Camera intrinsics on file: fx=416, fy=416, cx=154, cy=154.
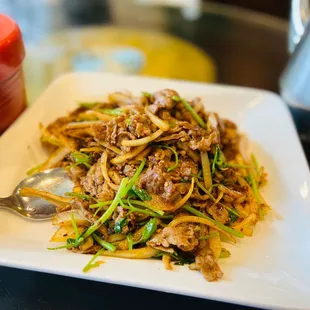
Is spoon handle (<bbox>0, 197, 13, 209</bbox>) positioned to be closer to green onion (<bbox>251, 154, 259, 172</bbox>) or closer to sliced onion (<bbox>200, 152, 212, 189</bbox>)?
sliced onion (<bbox>200, 152, 212, 189</bbox>)

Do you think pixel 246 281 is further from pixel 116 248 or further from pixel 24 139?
pixel 24 139

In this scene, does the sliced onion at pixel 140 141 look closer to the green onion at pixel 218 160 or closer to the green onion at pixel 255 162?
the green onion at pixel 218 160

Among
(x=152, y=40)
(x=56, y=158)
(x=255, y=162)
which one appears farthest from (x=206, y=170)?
(x=152, y=40)

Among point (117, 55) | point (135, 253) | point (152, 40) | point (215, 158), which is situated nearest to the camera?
point (135, 253)

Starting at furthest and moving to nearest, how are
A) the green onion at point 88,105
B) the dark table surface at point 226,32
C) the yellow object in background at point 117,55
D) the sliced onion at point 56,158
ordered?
the dark table surface at point 226,32
the yellow object in background at point 117,55
the green onion at point 88,105
the sliced onion at point 56,158

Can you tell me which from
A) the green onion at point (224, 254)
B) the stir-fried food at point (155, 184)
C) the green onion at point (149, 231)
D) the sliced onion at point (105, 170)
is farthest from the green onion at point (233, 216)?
the sliced onion at point (105, 170)

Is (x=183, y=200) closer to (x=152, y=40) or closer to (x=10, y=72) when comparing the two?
(x=10, y=72)
